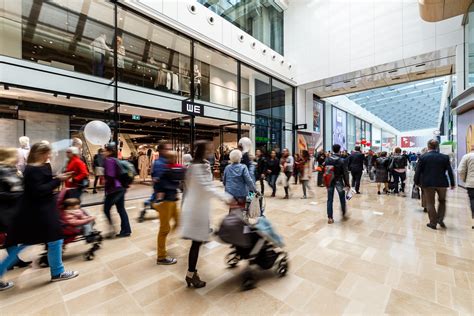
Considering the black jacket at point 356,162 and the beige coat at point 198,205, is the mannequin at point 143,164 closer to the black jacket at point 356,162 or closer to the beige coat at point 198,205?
the black jacket at point 356,162

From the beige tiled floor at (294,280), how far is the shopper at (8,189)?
2.55ft

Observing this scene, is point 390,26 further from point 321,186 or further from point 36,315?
point 36,315

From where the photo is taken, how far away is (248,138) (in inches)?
389

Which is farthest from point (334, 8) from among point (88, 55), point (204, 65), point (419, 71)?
point (88, 55)

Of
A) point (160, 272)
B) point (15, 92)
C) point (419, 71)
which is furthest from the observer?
point (419, 71)

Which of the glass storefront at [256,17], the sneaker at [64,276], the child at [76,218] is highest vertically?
the glass storefront at [256,17]

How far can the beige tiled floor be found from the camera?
2.04 meters

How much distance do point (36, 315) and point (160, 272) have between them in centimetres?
109

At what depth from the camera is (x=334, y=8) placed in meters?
11.7

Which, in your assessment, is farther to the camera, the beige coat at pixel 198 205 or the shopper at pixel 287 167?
the shopper at pixel 287 167

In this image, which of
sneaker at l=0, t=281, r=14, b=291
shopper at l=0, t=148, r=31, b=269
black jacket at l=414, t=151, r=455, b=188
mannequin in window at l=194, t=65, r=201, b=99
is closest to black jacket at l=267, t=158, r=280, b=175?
black jacket at l=414, t=151, r=455, b=188

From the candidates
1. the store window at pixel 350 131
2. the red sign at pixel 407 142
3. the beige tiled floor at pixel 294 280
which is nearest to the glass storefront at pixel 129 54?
the beige tiled floor at pixel 294 280

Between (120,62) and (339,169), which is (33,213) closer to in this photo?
(339,169)

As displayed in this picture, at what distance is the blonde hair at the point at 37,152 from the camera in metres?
2.20
